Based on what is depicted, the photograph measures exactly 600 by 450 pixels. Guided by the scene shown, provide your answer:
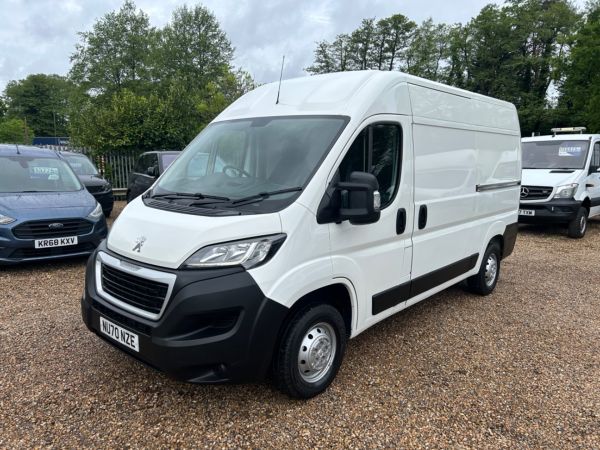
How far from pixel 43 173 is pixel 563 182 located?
33.1 feet

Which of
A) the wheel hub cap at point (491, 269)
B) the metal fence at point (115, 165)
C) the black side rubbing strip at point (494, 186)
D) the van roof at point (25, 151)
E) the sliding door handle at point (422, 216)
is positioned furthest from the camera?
the metal fence at point (115, 165)

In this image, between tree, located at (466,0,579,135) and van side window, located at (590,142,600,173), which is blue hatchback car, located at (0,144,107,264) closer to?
van side window, located at (590,142,600,173)

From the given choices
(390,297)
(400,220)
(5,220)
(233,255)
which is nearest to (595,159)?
(400,220)

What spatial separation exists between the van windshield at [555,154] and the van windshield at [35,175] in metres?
9.80

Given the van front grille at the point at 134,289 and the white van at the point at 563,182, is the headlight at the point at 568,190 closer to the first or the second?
the white van at the point at 563,182

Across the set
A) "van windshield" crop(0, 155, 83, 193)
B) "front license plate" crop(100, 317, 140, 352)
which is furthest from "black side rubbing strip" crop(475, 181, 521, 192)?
"van windshield" crop(0, 155, 83, 193)

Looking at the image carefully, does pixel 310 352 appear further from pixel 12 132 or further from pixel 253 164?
pixel 12 132

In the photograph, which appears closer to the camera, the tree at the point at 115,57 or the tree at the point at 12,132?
the tree at the point at 115,57

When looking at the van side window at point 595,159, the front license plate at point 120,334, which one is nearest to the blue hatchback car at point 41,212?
the front license plate at point 120,334

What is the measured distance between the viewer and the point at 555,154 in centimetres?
979

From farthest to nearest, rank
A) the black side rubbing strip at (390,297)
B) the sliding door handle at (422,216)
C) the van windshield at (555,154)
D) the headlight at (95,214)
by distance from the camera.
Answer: the van windshield at (555,154) < the headlight at (95,214) < the sliding door handle at (422,216) < the black side rubbing strip at (390,297)

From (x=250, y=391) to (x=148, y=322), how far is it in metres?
0.96

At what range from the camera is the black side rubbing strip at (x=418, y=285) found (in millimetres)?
3383

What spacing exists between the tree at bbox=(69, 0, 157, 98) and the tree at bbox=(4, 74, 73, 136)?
107 ft
